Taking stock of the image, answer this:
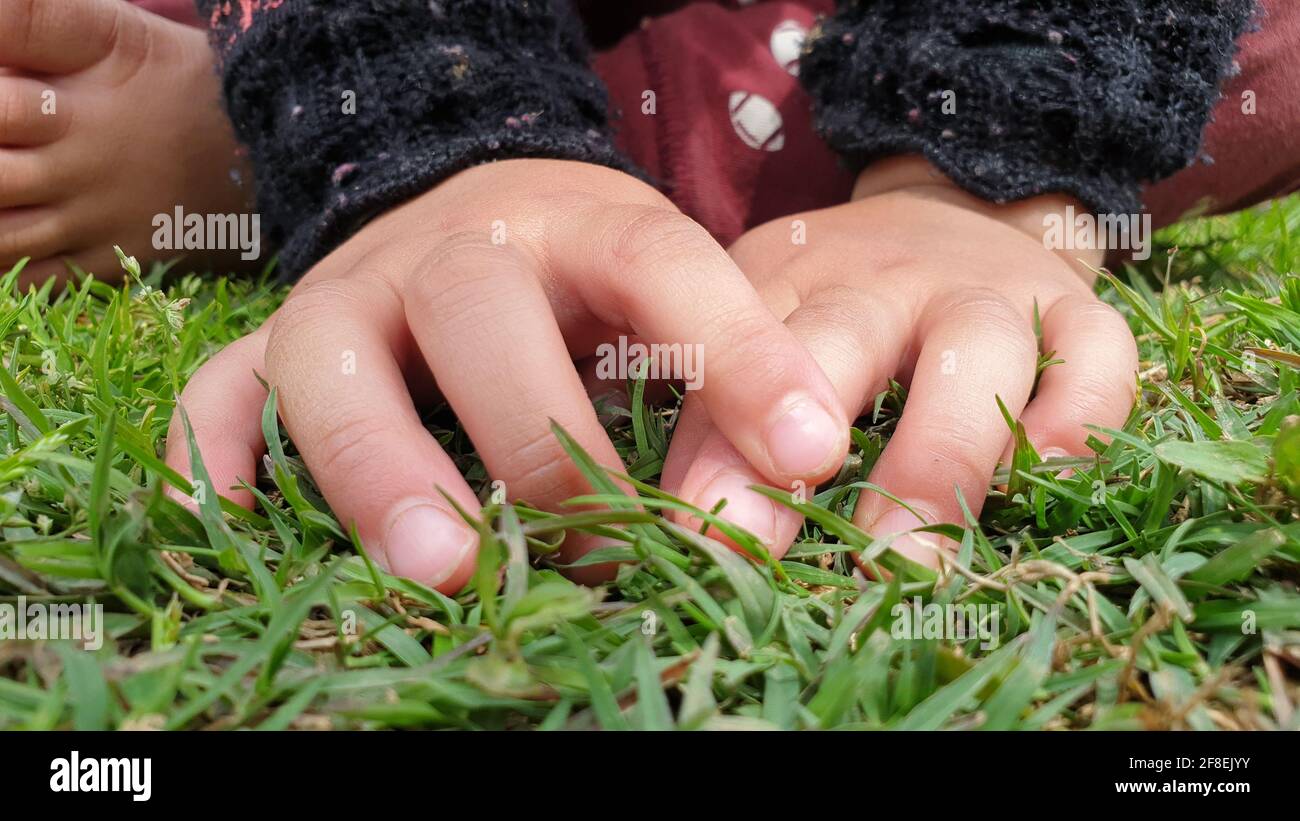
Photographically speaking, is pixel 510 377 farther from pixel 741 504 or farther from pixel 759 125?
pixel 759 125

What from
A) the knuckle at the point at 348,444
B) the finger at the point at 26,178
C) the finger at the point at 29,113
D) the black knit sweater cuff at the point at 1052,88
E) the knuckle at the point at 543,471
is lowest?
the knuckle at the point at 543,471

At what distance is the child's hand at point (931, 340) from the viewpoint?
25.7 inches

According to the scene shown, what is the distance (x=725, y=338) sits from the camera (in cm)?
62

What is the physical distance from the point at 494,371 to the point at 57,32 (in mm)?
944

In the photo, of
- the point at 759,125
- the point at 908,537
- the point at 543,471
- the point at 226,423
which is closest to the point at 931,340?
the point at 908,537

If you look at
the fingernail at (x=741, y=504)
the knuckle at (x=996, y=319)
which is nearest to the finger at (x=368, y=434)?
the fingernail at (x=741, y=504)

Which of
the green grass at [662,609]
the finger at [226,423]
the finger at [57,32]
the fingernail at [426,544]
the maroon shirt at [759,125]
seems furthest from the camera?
the maroon shirt at [759,125]

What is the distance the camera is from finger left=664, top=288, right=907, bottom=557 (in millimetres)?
611

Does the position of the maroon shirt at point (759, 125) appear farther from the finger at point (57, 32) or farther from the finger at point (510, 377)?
the finger at point (510, 377)

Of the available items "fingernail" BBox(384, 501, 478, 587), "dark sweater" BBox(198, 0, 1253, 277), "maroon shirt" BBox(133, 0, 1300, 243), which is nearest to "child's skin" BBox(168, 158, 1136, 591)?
"fingernail" BBox(384, 501, 478, 587)

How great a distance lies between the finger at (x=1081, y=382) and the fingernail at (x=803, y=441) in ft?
0.77

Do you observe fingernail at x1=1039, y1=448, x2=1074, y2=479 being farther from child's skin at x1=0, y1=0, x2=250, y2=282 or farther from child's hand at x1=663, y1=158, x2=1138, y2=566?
child's skin at x1=0, y1=0, x2=250, y2=282

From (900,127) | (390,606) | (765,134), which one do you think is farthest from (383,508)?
(765,134)
